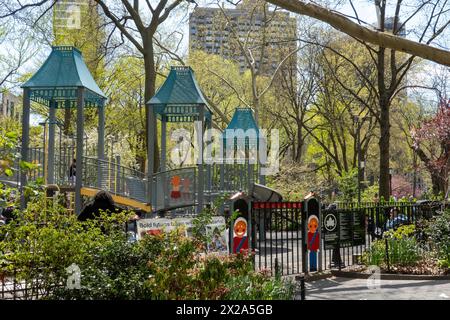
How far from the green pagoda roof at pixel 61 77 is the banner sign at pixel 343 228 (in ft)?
30.6

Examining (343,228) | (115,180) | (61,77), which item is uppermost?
(61,77)

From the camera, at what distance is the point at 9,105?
5050 cm

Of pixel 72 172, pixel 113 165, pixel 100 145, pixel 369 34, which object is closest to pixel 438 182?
pixel 100 145

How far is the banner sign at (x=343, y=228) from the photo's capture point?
12375 mm

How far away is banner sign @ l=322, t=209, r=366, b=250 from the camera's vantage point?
1238 cm

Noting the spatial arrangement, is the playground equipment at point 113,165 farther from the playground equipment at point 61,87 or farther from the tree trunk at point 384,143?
the tree trunk at point 384,143

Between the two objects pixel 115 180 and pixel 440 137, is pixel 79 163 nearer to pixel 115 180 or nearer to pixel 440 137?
pixel 115 180

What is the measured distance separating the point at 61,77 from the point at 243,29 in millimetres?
20399

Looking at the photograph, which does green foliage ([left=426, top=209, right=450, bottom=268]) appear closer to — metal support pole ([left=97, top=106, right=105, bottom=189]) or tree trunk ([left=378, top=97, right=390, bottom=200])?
metal support pole ([left=97, top=106, right=105, bottom=189])

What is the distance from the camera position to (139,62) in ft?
136

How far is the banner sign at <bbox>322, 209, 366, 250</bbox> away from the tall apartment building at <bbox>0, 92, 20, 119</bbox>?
3541 centimetres

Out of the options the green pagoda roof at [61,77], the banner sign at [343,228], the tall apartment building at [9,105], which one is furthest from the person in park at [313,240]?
the tall apartment building at [9,105]

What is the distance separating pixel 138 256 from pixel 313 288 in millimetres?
5148
